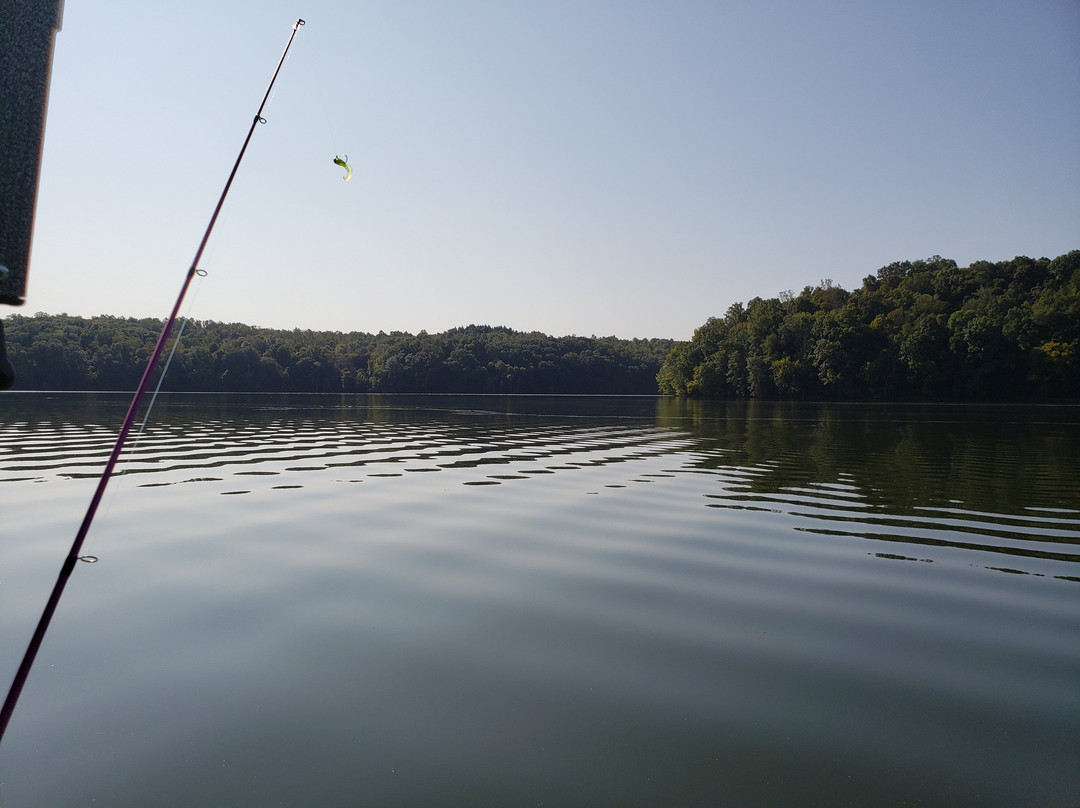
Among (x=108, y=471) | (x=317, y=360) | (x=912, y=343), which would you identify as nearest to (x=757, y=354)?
(x=912, y=343)

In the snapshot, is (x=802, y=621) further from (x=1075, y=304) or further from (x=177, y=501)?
(x=1075, y=304)

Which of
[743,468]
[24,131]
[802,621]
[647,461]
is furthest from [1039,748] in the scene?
[647,461]

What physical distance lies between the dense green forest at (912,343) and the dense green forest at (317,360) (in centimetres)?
2730

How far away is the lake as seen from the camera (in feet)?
13.4

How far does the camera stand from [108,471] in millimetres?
3562

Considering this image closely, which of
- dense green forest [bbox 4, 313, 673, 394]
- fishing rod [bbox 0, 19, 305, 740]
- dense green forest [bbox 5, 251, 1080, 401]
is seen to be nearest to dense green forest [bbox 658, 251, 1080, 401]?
dense green forest [bbox 5, 251, 1080, 401]

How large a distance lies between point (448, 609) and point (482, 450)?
16.2m

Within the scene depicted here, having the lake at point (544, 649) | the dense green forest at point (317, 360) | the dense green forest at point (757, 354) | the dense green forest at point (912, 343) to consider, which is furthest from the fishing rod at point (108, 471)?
the dense green forest at point (317, 360)

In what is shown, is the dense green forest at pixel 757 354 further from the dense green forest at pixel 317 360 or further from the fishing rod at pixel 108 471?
the fishing rod at pixel 108 471

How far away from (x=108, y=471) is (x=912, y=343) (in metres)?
111

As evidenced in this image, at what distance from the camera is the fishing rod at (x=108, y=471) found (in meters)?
2.85

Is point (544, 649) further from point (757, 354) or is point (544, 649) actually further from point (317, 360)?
point (317, 360)

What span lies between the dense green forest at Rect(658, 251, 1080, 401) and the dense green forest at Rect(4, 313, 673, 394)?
89.6 feet

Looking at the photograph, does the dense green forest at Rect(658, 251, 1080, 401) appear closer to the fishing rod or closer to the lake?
the lake
